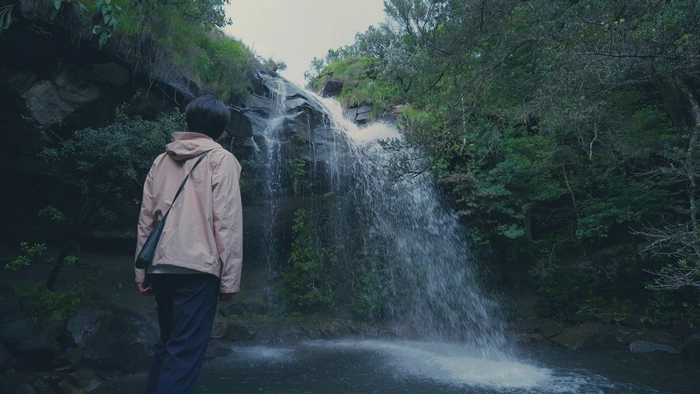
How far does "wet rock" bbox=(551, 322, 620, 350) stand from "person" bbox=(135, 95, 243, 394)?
675 centimetres

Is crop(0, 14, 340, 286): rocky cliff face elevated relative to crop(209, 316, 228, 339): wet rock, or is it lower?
elevated

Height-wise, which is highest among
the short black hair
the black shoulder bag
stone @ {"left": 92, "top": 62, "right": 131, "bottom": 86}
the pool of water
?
stone @ {"left": 92, "top": 62, "right": 131, "bottom": 86}

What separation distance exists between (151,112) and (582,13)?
669cm

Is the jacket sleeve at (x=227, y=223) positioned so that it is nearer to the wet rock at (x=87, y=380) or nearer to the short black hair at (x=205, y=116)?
the short black hair at (x=205, y=116)

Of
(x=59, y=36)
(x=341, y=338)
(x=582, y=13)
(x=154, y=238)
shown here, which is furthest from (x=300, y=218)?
(x=154, y=238)

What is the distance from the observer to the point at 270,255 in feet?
31.7

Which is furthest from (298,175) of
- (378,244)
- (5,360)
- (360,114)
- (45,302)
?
(5,360)

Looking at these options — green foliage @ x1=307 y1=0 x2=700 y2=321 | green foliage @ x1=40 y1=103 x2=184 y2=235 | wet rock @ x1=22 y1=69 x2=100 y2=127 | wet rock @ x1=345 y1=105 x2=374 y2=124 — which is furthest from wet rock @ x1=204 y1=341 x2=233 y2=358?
wet rock @ x1=345 y1=105 x2=374 y2=124

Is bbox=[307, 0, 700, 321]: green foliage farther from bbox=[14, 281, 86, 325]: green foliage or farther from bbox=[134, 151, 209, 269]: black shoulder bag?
bbox=[14, 281, 86, 325]: green foliage

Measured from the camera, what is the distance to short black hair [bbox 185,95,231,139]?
219 centimetres

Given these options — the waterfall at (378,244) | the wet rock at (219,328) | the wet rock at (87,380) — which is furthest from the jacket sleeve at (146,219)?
the waterfall at (378,244)

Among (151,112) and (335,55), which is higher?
(335,55)

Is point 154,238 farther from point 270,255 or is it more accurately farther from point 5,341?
point 270,255

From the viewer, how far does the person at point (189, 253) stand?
1.80m
